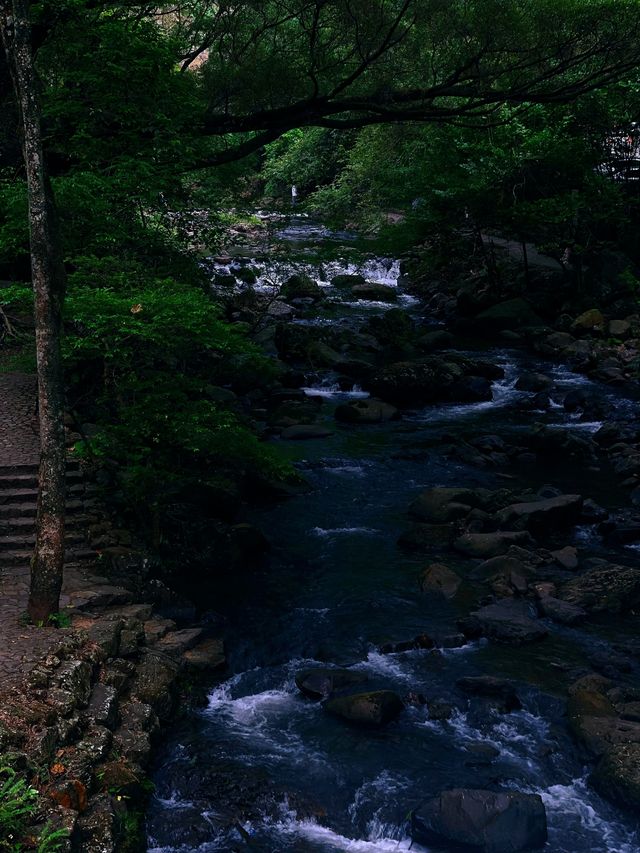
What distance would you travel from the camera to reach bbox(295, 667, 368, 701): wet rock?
33.6 ft

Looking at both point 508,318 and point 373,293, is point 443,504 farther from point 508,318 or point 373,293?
point 373,293

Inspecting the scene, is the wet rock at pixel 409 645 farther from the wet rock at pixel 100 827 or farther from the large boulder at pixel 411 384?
the large boulder at pixel 411 384

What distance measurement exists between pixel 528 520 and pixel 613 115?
1845 cm

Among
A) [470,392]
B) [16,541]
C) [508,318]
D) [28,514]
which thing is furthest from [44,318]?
[508,318]

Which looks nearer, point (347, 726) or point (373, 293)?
point (347, 726)

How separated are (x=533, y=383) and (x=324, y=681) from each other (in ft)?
Result: 46.8

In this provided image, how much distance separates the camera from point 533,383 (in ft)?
75.2

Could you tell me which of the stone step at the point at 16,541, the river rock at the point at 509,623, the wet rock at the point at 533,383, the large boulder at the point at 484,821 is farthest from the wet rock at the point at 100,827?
the wet rock at the point at 533,383

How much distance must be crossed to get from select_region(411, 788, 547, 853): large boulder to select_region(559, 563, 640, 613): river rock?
438 centimetres

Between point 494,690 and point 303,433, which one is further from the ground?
point 303,433

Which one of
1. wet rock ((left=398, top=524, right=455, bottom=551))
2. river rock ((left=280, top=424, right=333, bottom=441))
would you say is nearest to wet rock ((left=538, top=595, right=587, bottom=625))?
wet rock ((left=398, top=524, right=455, bottom=551))

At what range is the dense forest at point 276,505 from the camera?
8.26 m

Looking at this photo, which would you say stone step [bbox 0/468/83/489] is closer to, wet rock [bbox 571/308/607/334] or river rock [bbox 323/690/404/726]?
river rock [bbox 323/690/404/726]

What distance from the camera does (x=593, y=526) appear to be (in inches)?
588
